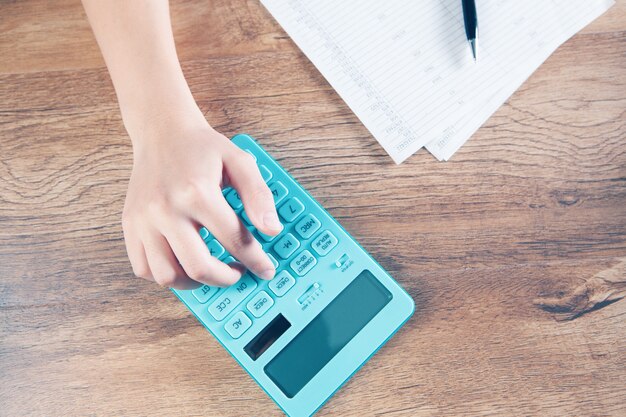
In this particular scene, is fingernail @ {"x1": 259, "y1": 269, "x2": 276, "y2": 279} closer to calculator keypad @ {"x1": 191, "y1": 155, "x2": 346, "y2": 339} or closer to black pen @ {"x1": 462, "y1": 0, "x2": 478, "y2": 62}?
calculator keypad @ {"x1": 191, "y1": 155, "x2": 346, "y2": 339}

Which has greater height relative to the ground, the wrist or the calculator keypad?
the wrist

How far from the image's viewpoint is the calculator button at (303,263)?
0.44 m

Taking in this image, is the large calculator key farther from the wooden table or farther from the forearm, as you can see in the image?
the forearm

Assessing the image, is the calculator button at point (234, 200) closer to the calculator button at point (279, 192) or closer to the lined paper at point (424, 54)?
the calculator button at point (279, 192)

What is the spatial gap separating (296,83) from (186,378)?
274mm

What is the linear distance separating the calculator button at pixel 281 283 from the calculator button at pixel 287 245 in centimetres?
2

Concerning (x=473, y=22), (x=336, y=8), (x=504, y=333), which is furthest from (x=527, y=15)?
(x=504, y=333)

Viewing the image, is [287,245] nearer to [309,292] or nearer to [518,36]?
[309,292]

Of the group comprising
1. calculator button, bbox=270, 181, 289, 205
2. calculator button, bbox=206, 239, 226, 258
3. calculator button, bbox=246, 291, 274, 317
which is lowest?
calculator button, bbox=246, 291, 274, 317

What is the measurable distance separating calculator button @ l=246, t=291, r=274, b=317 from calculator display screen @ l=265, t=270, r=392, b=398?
3cm

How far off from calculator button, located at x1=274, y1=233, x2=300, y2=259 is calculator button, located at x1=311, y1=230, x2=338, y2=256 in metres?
0.02

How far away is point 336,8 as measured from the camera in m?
0.50

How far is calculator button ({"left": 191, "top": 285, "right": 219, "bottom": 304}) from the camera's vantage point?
433 millimetres

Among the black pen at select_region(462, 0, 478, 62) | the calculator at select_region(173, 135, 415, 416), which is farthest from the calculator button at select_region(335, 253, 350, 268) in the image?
the black pen at select_region(462, 0, 478, 62)
